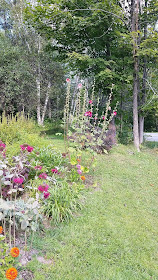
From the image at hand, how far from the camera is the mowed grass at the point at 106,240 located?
1.69 meters

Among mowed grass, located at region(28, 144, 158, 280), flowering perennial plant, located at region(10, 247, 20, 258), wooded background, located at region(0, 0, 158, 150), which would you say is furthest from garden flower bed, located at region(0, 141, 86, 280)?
wooded background, located at region(0, 0, 158, 150)

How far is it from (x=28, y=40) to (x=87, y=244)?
432 inches

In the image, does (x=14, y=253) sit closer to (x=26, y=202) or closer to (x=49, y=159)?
(x=26, y=202)

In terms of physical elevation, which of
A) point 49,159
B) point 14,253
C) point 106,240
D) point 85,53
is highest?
point 85,53

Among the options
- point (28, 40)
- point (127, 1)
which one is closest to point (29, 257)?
point (127, 1)

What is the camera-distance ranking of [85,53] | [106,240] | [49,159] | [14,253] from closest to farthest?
1. [14,253]
2. [106,240]
3. [49,159]
4. [85,53]

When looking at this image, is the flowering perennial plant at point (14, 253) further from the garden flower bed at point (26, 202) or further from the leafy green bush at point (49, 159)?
the leafy green bush at point (49, 159)

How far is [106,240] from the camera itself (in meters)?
2.09

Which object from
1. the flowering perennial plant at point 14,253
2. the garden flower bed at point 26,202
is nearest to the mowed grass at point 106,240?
the garden flower bed at point 26,202

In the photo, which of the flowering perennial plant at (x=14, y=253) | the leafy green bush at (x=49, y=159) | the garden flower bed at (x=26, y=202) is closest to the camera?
the flowering perennial plant at (x=14, y=253)

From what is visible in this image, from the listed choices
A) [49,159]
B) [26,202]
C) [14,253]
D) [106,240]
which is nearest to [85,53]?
[49,159]

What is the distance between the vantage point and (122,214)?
8.67ft

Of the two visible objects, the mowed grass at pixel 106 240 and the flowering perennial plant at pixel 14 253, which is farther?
the mowed grass at pixel 106 240

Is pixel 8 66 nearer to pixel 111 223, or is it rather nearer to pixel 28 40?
pixel 28 40
